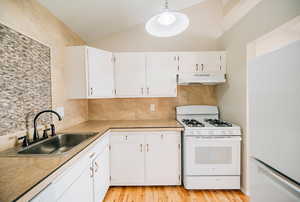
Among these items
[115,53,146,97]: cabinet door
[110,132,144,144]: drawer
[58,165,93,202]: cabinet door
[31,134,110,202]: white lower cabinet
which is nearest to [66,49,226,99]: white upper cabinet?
[115,53,146,97]: cabinet door

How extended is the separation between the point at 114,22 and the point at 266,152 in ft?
8.15

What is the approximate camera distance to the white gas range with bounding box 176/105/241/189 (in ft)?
6.41

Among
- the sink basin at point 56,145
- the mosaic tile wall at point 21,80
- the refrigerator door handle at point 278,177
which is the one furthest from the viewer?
the sink basin at point 56,145

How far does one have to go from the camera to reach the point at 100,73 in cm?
215

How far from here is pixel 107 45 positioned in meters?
2.69

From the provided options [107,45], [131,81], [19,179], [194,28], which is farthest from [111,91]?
[194,28]

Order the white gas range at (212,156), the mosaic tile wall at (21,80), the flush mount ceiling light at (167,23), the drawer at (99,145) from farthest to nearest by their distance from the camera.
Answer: the white gas range at (212,156) < the flush mount ceiling light at (167,23) < the drawer at (99,145) < the mosaic tile wall at (21,80)

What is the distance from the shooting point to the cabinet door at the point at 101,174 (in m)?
1.55

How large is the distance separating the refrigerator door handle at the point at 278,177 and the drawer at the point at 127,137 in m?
1.37

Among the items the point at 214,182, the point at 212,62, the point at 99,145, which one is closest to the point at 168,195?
the point at 214,182

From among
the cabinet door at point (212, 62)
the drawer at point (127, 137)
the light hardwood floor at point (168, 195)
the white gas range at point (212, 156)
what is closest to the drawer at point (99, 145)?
the drawer at point (127, 137)

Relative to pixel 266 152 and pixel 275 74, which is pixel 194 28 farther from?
pixel 266 152

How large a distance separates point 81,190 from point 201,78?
6.84ft

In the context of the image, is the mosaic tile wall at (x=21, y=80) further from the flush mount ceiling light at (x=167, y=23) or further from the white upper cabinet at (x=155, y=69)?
the flush mount ceiling light at (x=167, y=23)
